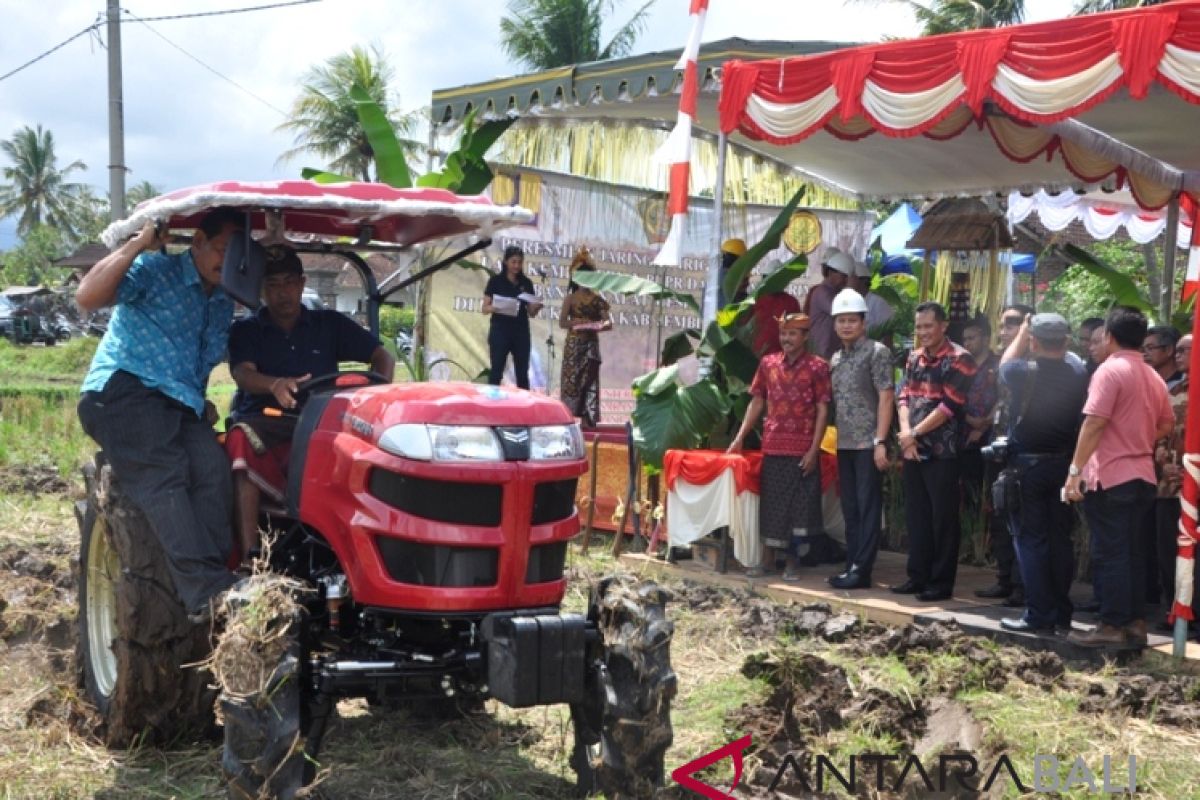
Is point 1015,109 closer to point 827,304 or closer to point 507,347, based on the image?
point 827,304

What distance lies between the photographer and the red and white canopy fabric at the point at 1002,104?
678 cm

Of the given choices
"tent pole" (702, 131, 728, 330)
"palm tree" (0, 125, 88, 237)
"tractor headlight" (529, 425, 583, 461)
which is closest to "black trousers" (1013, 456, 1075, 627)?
"tent pole" (702, 131, 728, 330)

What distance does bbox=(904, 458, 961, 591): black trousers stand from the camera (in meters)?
7.62

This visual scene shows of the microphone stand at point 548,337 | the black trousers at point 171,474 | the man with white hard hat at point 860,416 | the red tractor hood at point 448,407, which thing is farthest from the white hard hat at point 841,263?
the black trousers at point 171,474

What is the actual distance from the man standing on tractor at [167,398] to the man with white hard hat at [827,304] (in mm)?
5679

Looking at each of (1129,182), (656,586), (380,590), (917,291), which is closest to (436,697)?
(380,590)

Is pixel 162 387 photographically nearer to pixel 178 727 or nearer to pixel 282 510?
pixel 282 510

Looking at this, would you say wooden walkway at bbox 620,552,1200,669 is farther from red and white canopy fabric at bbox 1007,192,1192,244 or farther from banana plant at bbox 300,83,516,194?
red and white canopy fabric at bbox 1007,192,1192,244

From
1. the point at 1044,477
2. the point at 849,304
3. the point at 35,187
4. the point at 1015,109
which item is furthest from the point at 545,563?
the point at 35,187

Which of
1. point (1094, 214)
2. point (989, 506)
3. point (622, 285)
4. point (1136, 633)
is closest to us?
point (1136, 633)

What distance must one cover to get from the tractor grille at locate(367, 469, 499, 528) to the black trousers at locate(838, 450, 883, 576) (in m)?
4.25

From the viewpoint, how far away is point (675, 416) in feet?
28.9

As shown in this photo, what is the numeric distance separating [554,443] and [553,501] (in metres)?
0.19

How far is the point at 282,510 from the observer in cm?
469
